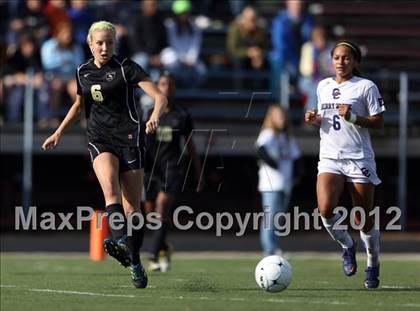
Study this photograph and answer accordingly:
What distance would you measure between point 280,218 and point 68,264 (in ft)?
12.5

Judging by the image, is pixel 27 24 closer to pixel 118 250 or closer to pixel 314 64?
pixel 314 64

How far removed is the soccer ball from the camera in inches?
454

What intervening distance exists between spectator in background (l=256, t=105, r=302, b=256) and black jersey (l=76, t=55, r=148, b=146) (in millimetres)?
6615

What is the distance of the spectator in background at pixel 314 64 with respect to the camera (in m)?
23.1

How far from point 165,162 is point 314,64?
25.9 feet

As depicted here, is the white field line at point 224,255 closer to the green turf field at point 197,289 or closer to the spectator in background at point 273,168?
the spectator in background at point 273,168

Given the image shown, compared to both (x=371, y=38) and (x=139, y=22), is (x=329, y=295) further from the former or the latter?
(x=371, y=38)

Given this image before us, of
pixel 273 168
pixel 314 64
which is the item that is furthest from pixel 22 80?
pixel 273 168

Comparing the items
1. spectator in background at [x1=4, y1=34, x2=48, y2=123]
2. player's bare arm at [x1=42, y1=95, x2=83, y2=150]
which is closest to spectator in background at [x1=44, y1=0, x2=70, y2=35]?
spectator in background at [x1=4, y1=34, x2=48, y2=123]

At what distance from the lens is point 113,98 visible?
12000 millimetres

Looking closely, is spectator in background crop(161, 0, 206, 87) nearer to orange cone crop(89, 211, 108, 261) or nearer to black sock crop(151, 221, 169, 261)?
orange cone crop(89, 211, 108, 261)

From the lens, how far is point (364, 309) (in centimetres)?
1014

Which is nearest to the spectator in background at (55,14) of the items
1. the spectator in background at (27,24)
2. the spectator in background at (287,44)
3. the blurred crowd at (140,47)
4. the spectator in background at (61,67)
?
the blurred crowd at (140,47)

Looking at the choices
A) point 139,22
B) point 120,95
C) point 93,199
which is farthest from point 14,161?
point 120,95
